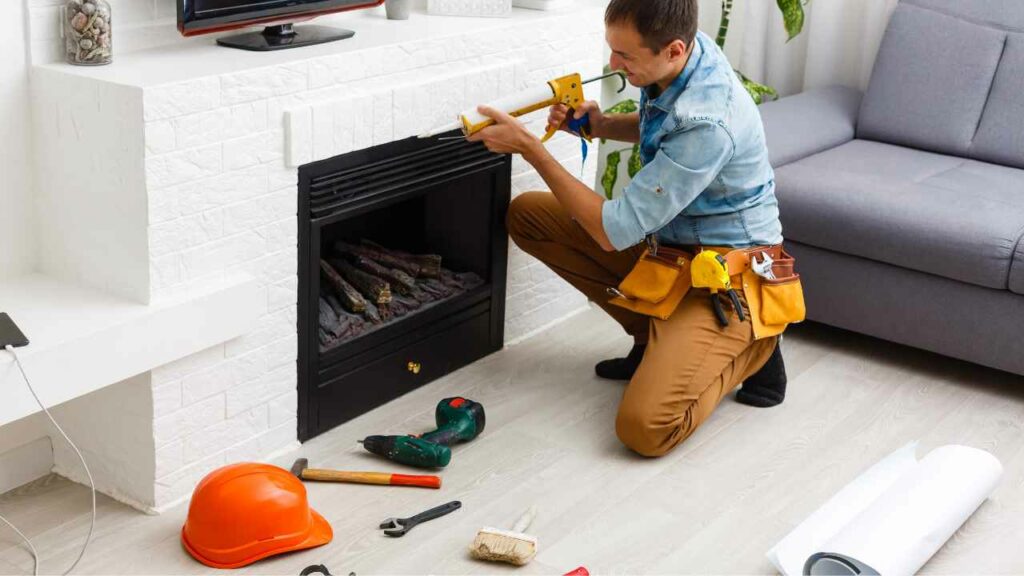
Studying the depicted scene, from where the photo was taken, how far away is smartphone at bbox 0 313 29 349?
2.19 m

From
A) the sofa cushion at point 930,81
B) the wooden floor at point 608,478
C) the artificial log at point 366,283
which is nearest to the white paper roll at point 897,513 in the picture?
the wooden floor at point 608,478

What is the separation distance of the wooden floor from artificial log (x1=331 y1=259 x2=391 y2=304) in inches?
10.1

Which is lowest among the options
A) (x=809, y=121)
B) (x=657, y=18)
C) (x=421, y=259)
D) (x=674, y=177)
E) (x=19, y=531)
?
(x=19, y=531)

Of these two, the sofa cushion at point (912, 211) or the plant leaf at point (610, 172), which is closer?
the sofa cushion at point (912, 211)

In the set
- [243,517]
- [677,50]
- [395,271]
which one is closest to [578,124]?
[677,50]

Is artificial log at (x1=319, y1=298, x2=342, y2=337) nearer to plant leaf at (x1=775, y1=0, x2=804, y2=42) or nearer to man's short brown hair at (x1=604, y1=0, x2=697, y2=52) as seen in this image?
man's short brown hair at (x1=604, y1=0, x2=697, y2=52)

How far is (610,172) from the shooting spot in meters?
3.92

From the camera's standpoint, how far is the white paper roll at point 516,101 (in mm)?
2785

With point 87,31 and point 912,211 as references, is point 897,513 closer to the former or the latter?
point 912,211

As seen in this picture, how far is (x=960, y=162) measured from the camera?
12.4 feet

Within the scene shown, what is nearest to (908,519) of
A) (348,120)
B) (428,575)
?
(428,575)

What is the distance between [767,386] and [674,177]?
0.71 m

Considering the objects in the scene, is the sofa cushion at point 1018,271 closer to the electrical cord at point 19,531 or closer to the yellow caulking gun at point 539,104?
the yellow caulking gun at point 539,104

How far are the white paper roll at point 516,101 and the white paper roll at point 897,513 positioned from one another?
1.08 m
